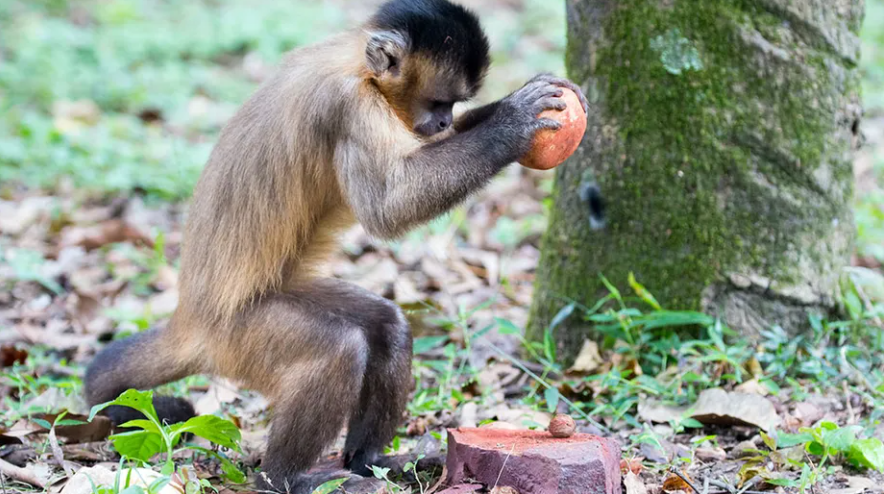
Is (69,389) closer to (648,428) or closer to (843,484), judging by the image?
(648,428)

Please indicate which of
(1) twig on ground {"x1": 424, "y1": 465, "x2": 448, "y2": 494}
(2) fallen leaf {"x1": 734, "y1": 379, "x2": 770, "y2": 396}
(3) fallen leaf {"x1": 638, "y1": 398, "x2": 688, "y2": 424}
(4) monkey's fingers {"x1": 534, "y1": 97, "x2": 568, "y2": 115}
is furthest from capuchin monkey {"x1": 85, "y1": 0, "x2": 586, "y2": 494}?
(2) fallen leaf {"x1": 734, "y1": 379, "x2": 770, "y2": 396}

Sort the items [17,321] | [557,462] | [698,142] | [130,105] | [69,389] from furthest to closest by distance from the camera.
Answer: [130,105] → [17,321] → [69,389] → [698,142] → [557,462]

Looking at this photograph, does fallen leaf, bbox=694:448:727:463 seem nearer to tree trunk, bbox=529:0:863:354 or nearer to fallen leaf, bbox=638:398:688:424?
fallen leaf, bbox=638:398:688:424

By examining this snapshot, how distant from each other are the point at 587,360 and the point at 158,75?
27.6 feet

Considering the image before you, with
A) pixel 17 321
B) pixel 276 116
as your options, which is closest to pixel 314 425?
pixel 276 116

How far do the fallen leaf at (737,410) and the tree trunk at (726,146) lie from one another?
570 millimetres

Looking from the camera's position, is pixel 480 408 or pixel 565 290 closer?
pixel 480 408

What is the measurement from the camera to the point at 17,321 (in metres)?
6.00

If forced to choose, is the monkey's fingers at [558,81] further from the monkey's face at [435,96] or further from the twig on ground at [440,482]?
the twig on ground at [440,482]

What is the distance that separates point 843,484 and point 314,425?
76.7 inches

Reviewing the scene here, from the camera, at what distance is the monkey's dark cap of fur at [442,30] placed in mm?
3836

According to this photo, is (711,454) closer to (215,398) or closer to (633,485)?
(633,485)

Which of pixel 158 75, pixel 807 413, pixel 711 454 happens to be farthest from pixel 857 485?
pixel 158 75

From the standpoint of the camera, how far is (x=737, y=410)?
3930 mm
